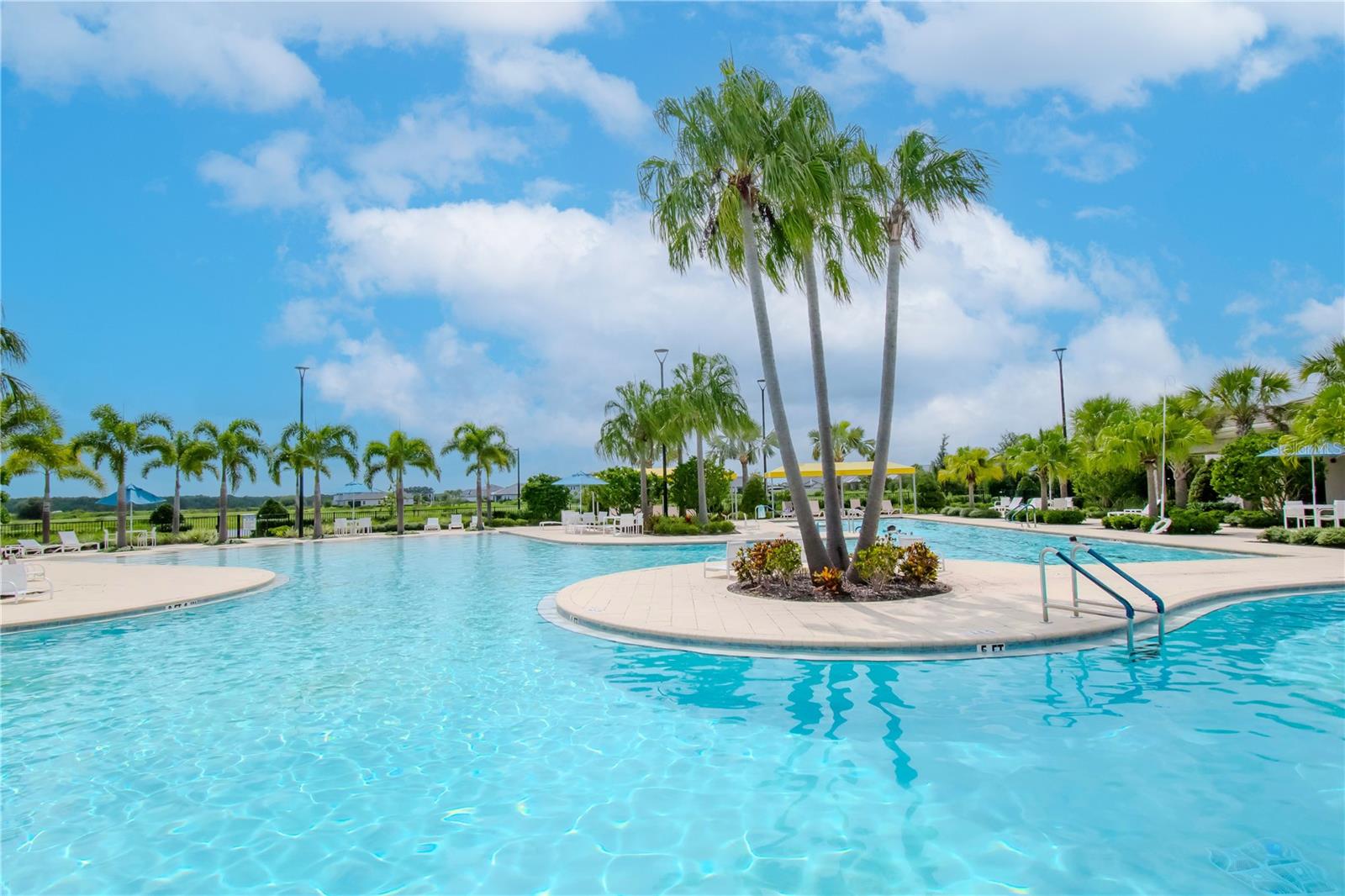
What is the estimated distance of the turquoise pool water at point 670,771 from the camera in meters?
3.88

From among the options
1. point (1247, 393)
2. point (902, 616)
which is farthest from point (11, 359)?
point (1247, 393)

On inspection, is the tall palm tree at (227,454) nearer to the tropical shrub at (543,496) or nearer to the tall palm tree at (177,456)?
the tall palm tree at (177,456)

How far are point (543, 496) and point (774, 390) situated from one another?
28.6 m

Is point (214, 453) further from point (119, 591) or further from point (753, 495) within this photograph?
point (753, 495)

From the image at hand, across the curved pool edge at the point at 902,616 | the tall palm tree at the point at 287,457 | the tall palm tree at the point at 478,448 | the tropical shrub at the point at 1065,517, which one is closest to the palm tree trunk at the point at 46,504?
the tall palm tree at the point at 287,457

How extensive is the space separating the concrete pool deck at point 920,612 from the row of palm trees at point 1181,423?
11.7 metres

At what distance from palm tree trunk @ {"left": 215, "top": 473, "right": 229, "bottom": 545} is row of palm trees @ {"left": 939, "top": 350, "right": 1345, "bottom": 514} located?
33.6m

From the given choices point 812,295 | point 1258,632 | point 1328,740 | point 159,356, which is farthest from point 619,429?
point 1328,740

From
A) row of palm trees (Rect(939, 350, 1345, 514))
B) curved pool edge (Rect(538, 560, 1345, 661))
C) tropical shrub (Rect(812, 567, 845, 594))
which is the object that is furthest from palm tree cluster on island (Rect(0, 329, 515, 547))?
row of palm trees (Rect(939, 350, 1345, 514))

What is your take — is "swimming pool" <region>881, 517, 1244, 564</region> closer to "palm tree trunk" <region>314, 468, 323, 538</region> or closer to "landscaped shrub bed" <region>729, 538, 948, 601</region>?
"landscaped shrub bed" <region>729, 538, 948, 601</region>

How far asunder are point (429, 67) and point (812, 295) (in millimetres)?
7951

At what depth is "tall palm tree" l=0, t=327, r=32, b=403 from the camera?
14425 mm

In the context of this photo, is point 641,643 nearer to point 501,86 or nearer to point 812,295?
point 812,295

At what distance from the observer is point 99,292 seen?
1977 centimetres
